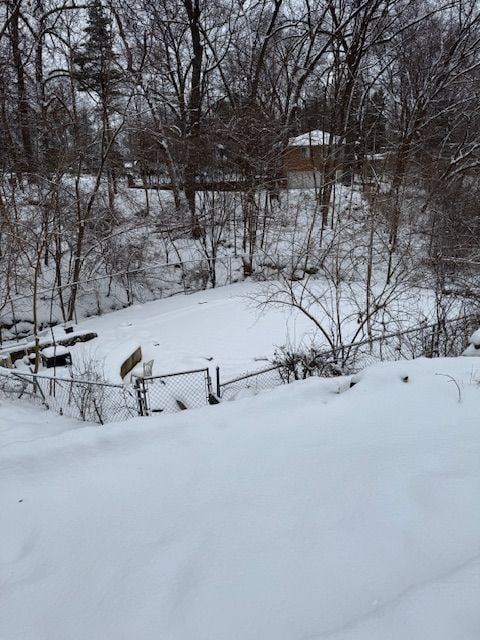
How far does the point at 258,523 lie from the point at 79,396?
18.2 feet

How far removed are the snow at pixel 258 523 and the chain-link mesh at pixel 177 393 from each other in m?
3.94

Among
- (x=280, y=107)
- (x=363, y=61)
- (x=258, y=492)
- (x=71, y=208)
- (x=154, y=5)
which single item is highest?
(x=154, y=5)

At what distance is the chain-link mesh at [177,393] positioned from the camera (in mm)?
8117

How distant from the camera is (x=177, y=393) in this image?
27.8 ft

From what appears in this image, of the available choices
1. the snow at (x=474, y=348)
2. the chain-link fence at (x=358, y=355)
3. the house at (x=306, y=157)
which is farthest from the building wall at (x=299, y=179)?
the snow at (x=474, y=348)

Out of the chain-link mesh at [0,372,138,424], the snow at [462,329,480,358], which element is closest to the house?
the chain-link mesh at [0,372,138,424]

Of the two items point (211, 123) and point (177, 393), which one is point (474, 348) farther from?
point (211, 123)

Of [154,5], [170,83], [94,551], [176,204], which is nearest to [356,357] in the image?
[94,551]

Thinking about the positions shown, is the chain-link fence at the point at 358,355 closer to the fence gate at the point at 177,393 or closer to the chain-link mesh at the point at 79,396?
the fence gate at the point at 177,393

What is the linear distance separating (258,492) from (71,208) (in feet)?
46.9

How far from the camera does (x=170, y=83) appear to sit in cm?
1995

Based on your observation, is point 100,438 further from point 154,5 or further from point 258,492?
point 154,5

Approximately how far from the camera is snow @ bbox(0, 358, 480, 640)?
87.1 inches

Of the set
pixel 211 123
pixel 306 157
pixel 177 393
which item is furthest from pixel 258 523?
pixel 306 157
